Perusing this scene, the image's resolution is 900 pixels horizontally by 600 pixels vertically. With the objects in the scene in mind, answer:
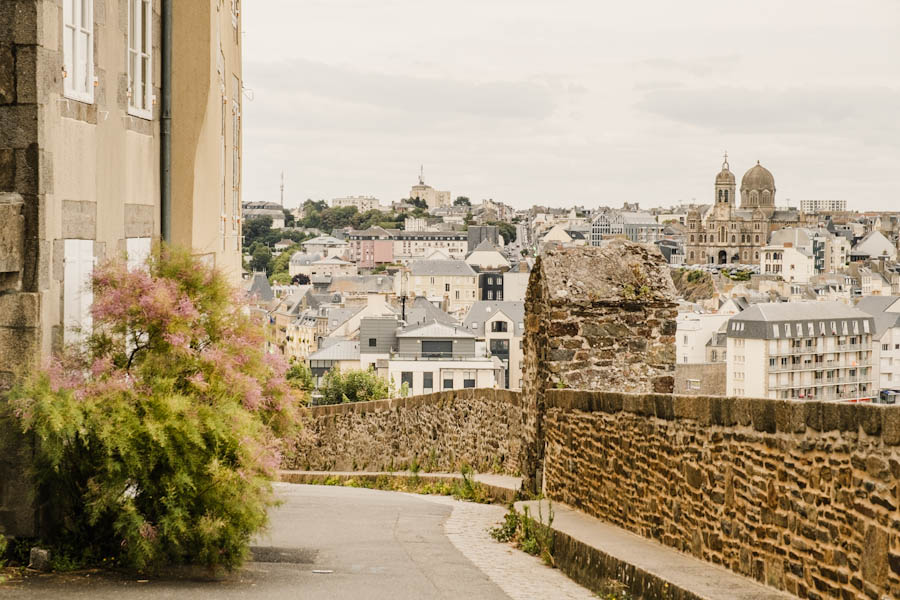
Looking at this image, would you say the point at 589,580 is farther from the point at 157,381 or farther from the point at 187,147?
the point at 187,147

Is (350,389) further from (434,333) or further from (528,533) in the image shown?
(528,533)

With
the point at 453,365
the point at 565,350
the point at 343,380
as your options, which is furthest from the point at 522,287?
the point at 565,350

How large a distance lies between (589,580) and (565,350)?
416 centimetres

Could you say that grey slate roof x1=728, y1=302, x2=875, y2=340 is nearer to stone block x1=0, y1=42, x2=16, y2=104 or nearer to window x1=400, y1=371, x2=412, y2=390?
window x1=400, y1=371, x2=412, y2=390

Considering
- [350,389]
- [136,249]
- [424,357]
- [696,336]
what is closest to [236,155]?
[136,249]

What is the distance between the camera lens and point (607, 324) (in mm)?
13570

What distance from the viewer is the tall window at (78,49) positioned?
9906mm

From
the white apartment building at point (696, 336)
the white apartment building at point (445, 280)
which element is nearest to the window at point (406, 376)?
the white apartment building at point (696, 336)

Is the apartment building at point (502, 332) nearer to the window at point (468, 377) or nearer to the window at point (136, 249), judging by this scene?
the window at point (468, 377)

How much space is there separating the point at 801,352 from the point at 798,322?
17.7ft

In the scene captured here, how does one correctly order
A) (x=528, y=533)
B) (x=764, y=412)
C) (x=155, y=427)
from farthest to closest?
(x=528, y=533) < (x=155, y=427) < (x=764, y=412)

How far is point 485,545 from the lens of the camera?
39.4 feet

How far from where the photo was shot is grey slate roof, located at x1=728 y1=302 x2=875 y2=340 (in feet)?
267

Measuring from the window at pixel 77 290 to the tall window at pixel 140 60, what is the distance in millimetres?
1914
